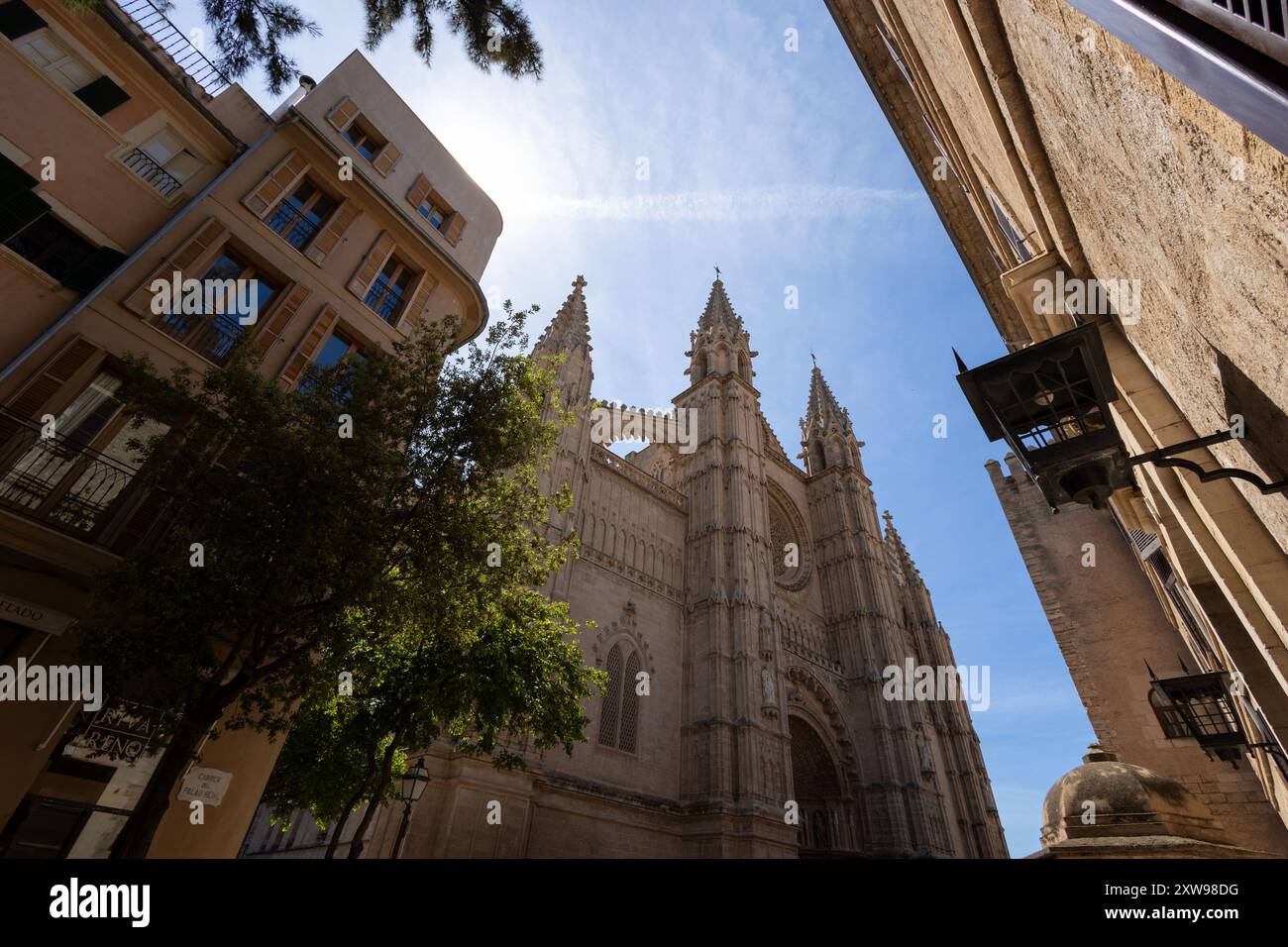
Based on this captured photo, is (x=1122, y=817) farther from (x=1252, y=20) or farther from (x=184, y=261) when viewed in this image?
(x=184, y=261)

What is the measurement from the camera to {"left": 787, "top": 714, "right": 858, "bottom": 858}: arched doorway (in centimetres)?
2530

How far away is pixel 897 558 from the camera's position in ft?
133

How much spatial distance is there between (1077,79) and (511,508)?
8.69 metres

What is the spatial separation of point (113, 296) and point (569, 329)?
63.7 ft

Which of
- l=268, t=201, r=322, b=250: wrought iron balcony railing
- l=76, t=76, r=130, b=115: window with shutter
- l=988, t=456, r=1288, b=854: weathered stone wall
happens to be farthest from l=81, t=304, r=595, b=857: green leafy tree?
l=988, t=456, r=1288, b=854: weathered stone wall

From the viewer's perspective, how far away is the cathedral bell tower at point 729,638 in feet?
64.6

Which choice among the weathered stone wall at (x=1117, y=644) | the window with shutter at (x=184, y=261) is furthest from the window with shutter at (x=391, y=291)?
the weathered stone wall at (x=1117, y=644)

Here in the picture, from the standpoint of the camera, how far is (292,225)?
11.7 m

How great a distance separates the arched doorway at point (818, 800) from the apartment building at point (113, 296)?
23195mm

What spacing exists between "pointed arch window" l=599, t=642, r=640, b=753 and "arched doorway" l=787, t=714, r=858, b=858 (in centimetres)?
818

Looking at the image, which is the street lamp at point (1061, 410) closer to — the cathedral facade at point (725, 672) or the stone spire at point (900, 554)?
the cathedral facade at point (725, 672)

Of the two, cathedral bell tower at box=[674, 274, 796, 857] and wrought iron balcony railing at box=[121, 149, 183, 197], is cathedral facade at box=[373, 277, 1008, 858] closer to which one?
cathedral bell tower at box=[674, 274, 796, 857]

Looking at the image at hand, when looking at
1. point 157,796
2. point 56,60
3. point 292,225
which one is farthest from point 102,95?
point 157,796
